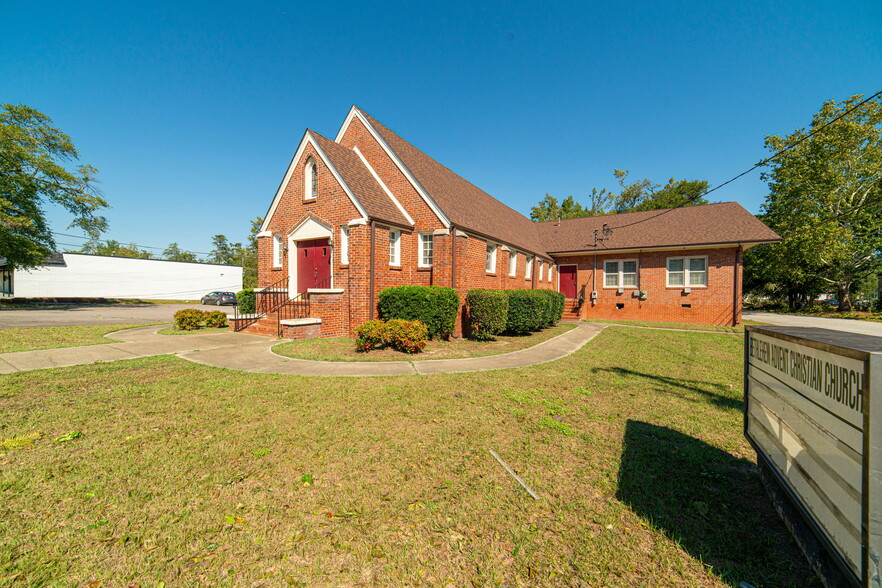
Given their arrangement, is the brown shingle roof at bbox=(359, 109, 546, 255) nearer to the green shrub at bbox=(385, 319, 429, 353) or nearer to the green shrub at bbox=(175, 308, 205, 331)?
the green shrub at bbox=(385, 319, 429, 353)

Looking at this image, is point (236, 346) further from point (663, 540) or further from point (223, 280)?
point (223, 280)

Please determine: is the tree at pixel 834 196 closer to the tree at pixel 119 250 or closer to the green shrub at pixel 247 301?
the green shrub at pixel 247 301

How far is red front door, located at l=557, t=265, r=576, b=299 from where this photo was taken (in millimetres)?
22484

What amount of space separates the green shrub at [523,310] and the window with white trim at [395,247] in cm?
428

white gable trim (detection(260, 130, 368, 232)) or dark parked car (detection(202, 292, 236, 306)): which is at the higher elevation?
white gable trim (detection(260, 130, 368, 232))

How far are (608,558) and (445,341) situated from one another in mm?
9362

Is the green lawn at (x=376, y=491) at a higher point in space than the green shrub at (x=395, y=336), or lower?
lower

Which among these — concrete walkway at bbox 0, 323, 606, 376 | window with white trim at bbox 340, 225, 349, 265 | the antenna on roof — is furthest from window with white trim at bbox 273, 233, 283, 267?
the antenna on roof

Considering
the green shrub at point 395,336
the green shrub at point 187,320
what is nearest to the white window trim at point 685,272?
the green shrub at point 395,336

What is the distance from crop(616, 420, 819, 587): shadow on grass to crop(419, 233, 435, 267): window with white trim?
10163mm

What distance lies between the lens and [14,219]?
23.0m

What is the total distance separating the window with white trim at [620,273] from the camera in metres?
20.5

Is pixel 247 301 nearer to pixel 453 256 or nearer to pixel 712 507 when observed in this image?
pixel 453 256

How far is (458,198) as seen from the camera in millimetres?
16609
